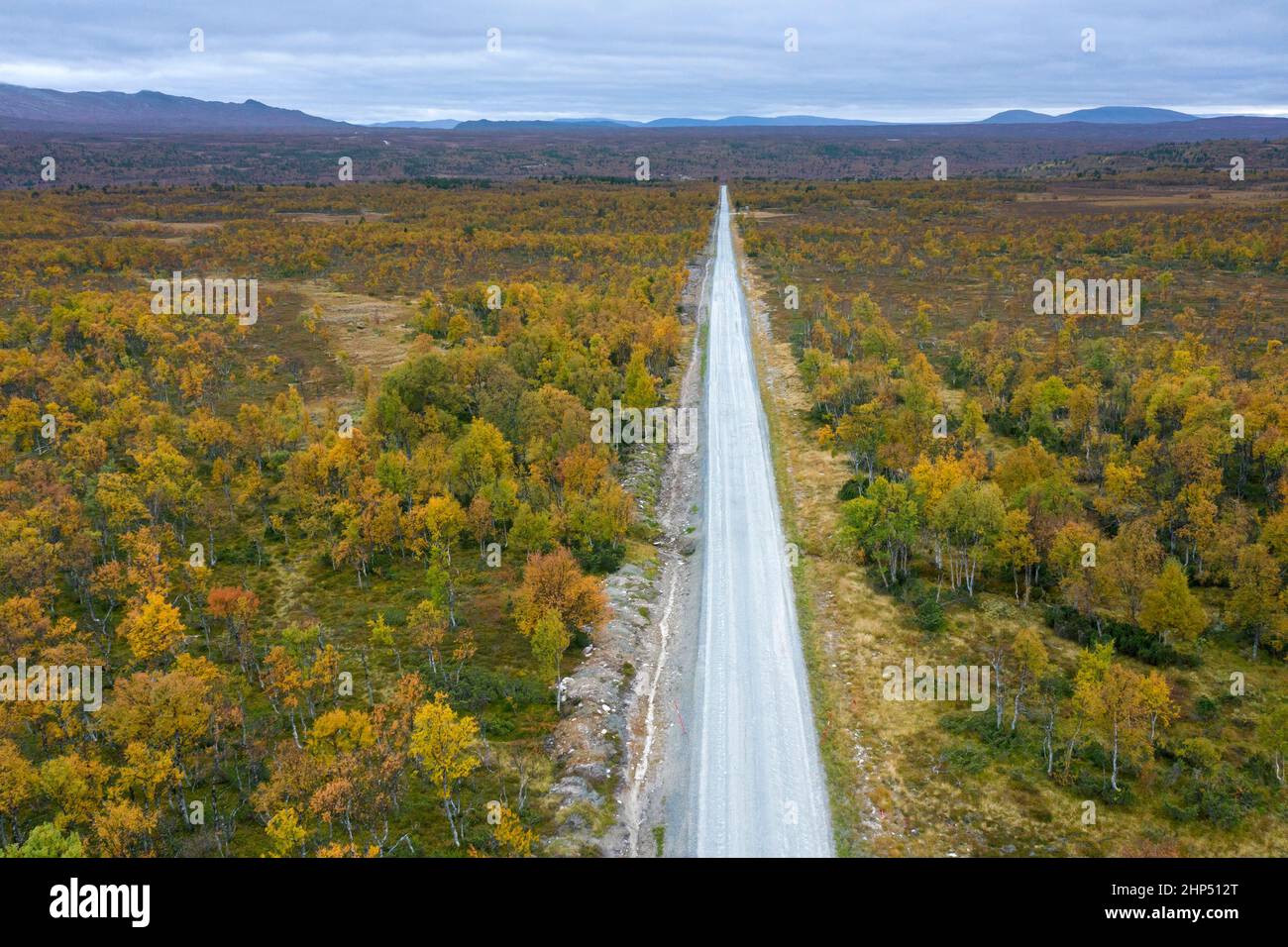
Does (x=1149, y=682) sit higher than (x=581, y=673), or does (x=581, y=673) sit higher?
(x=1149, y=682)

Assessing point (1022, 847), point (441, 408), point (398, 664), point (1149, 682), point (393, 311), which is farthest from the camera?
point (393, 311)

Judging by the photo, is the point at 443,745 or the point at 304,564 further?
the point at 304,564

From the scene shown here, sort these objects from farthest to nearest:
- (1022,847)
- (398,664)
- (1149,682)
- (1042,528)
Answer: (1042,528)
(398,664)
(1149,682)
(1022,847)

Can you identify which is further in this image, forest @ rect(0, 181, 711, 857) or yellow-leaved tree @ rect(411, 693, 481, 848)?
forest @ rect(0, 181, 711, 857)

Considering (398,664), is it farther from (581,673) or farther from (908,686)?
(908,686)

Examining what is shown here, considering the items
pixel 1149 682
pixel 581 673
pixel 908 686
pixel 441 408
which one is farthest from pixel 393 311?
pixel 1149 682

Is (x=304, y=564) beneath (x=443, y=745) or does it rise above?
above

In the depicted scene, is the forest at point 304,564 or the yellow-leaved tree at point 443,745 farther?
the forest at point 304,564

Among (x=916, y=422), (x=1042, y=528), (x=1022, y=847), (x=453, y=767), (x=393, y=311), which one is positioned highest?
(x=393, y=311)
